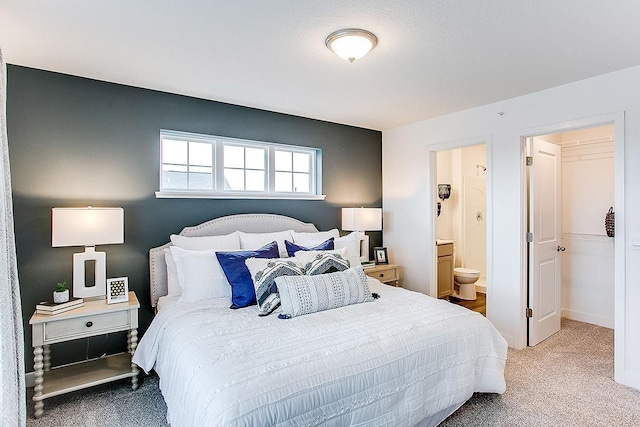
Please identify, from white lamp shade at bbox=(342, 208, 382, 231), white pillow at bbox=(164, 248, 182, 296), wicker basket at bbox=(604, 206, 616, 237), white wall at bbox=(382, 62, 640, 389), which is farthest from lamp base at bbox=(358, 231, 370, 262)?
wicker basket at bbox=(604, 206, 616, 237)

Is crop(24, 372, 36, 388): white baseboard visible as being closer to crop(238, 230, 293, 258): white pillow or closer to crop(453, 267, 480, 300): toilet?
crop(238, 230, 293, 258): white pillow

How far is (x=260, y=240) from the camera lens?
320 centimetres

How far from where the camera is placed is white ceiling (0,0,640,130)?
183 cm

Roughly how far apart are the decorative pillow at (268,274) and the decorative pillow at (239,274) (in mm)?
47

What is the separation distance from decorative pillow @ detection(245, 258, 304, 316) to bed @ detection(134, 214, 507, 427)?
0.10 meters

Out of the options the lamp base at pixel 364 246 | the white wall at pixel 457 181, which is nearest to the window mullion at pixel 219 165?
the lamp base at pixel 364 246

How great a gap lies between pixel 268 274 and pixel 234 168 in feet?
4.96

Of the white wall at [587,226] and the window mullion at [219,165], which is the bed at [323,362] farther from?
the white wall at [587,226]

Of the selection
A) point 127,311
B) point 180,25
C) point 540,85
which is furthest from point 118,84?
point 540,85

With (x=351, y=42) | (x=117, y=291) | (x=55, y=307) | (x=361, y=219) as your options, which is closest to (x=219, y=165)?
(x=117, y=291)

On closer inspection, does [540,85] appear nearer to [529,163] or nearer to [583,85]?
[583,85]

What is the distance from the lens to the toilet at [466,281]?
4.85m

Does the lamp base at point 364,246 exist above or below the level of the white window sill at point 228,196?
below

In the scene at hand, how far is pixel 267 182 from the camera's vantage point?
12.4ft
